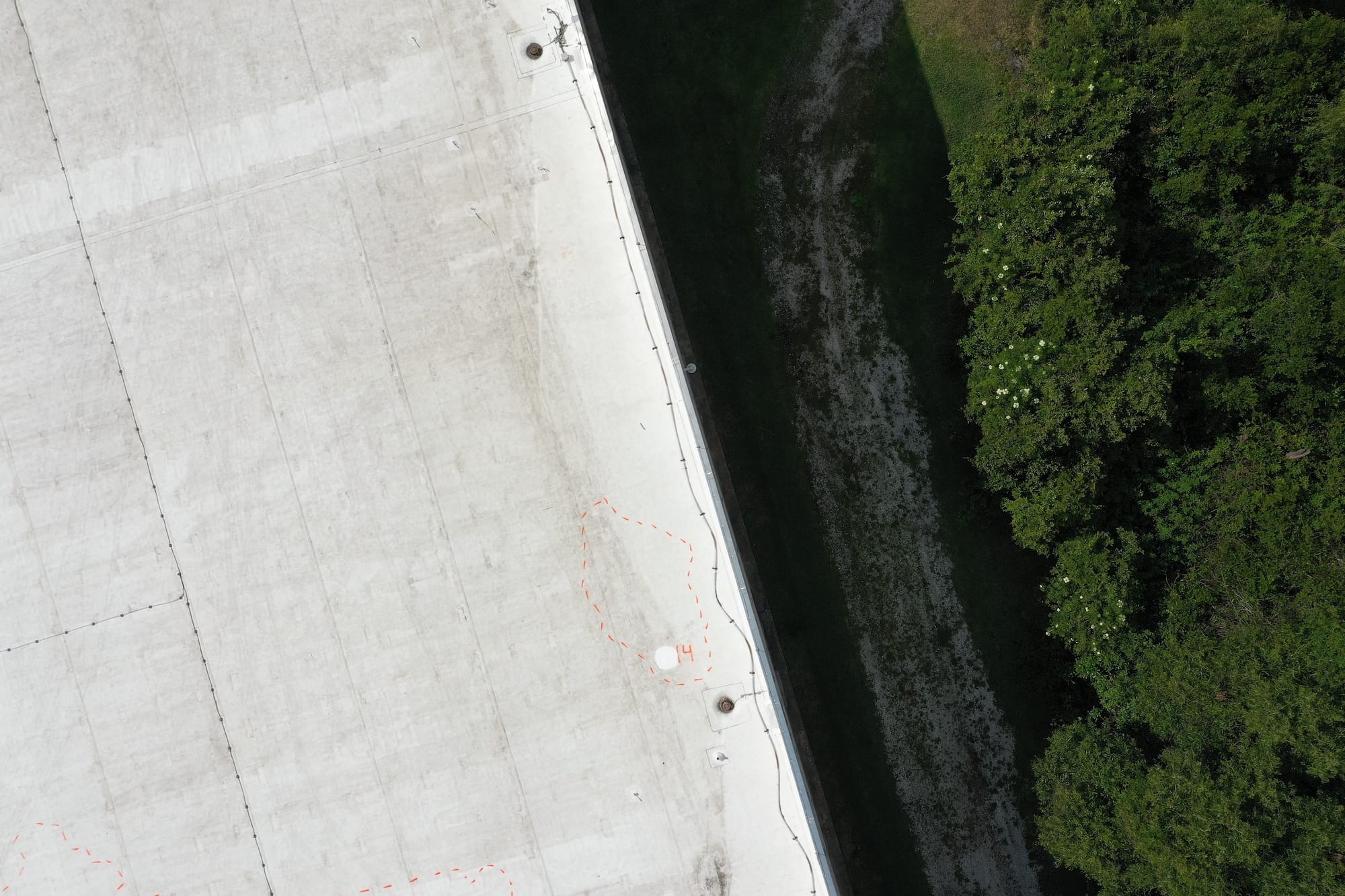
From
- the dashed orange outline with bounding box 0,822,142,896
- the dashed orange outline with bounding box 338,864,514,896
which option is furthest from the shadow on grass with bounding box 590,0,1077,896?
the dashed orange outline with bounding box 0,822,142,896

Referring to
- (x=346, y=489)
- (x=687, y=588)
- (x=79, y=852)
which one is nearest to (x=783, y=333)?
(x=687, y=588)

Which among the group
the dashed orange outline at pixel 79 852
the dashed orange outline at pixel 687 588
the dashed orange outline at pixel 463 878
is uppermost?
the dashed orange outline at pixel 687 588

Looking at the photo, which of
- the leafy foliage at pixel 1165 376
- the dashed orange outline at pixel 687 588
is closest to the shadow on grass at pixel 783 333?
the leafy foliage at pixel 1165 376

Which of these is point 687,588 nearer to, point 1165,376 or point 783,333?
point 783,333

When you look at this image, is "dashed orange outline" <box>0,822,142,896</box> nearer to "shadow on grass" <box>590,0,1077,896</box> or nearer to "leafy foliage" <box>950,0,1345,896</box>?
"shadow on grass" <box>590,0,1077,896</box>

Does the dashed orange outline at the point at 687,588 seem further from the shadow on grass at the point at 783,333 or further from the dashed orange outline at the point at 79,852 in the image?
the dashed orange outline at the point at 79,852

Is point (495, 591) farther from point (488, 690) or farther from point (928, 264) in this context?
point (928, 264)
